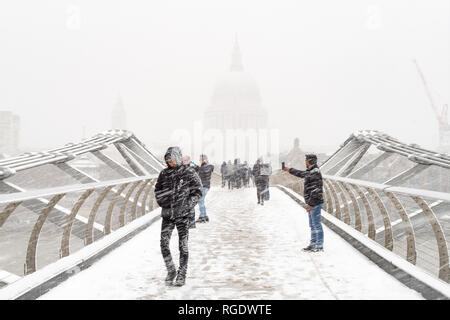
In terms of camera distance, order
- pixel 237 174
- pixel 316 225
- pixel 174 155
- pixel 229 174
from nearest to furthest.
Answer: pixel 174 155
pixel 316 225
pixel 237 174
pixel 229 174

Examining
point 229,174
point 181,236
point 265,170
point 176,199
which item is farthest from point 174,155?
point 229,174

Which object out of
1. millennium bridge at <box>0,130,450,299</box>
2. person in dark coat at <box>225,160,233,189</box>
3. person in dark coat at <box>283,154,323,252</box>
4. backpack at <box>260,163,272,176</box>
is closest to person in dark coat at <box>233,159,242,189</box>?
person in dark coat at <box>225,160,233,189</box>

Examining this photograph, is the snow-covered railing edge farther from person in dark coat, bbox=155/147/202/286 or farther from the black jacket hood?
the black jacket hood

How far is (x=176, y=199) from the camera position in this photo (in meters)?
→ 5.20

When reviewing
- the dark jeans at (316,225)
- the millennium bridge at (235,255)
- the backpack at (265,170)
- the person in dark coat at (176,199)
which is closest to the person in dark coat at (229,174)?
the backpack at (265,170)

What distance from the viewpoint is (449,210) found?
776 cm

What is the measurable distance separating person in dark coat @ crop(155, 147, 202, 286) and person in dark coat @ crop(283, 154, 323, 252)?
2.35 meters

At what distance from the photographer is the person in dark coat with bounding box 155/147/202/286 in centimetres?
518

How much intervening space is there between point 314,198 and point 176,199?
2600 mm

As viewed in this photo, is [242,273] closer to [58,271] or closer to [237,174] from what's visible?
[58,271]

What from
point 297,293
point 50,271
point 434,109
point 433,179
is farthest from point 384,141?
point 434,109

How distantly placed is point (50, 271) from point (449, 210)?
19.8 feet
